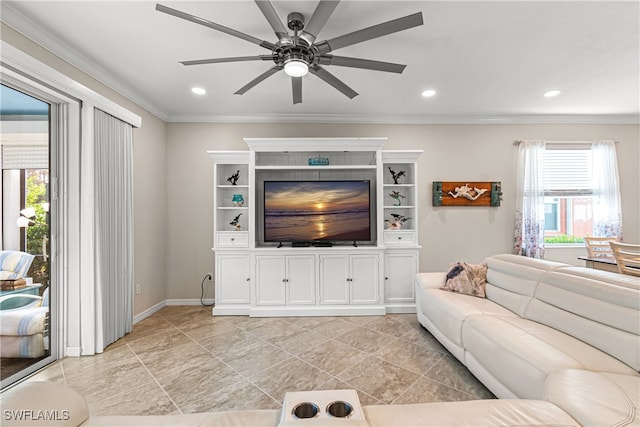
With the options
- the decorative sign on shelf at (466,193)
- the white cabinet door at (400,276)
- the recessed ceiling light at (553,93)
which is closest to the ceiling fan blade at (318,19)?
the white cabinet door at (400,276)

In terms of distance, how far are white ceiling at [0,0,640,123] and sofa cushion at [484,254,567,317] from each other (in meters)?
1.92

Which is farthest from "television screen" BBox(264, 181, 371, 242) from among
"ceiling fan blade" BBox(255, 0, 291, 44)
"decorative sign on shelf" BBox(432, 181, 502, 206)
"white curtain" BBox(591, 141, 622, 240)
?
"white curtain" BBox(591, 141, 622, 240)

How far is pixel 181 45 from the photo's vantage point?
2520mm

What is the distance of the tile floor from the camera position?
2.08 m

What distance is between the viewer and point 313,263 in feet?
12.6

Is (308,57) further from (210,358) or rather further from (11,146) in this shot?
(210,358)

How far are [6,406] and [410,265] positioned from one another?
3.78 meters

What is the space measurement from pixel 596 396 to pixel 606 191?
4.59 m

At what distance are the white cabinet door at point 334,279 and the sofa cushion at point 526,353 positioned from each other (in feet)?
5.70

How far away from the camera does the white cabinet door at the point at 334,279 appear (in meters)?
3.83

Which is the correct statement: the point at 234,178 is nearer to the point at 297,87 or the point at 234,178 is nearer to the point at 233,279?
the point at 233,279

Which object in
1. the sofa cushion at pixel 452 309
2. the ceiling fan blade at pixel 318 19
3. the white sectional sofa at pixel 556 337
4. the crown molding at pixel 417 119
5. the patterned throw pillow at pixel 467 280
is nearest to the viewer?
the white sectional sofa at pixel 556 337

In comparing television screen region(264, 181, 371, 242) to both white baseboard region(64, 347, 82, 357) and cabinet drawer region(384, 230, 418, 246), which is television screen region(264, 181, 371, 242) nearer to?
cabinet drawer region(384, 230, 418, 246)

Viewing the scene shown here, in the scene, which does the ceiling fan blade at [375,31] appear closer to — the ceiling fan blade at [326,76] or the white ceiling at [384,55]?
the ceiling fan blade at [326,76]
